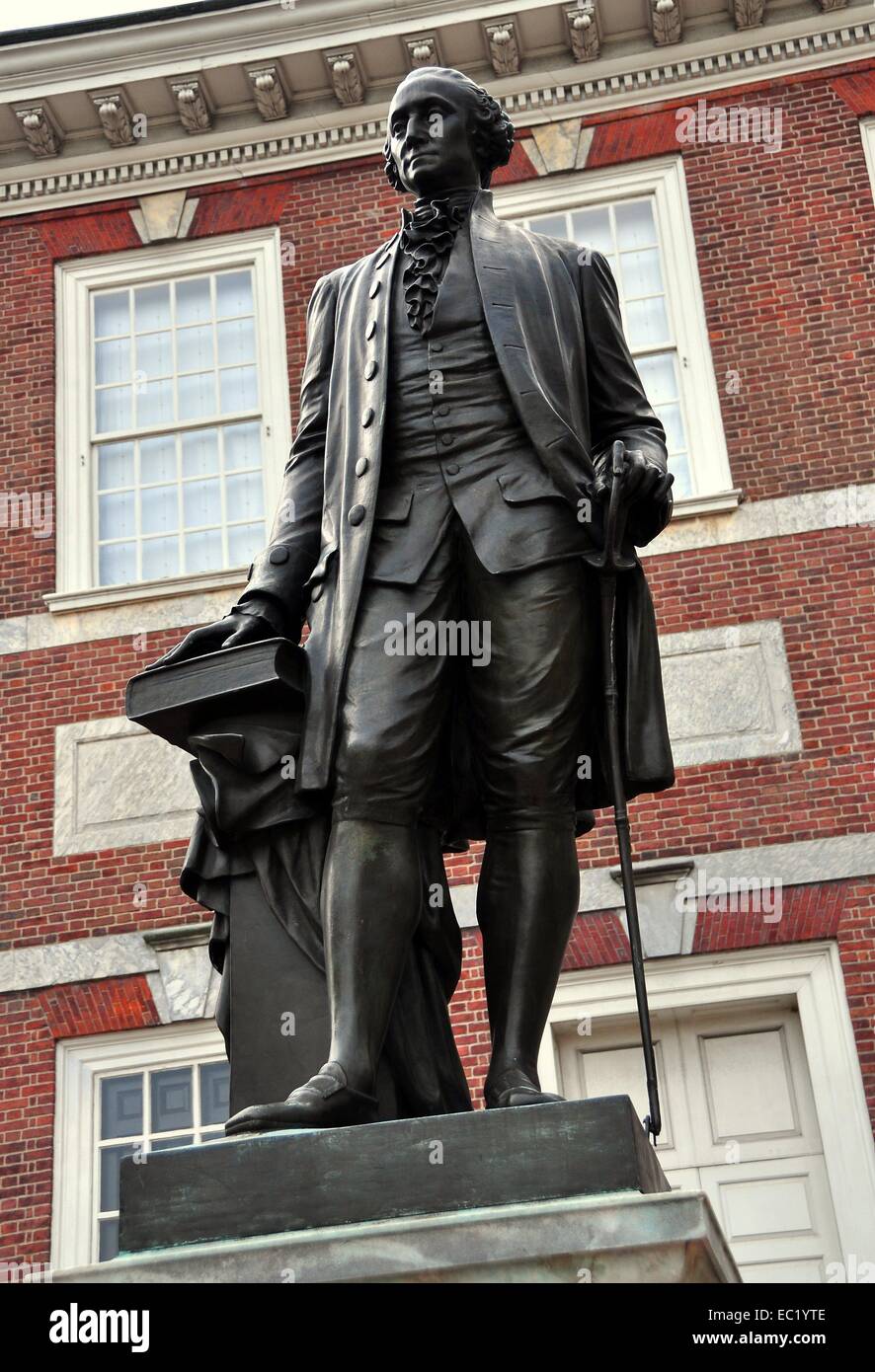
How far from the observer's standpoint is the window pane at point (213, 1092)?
1040cm

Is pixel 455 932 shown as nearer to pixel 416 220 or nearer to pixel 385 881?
pixel 385 881

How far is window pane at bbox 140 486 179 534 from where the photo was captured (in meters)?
12.2

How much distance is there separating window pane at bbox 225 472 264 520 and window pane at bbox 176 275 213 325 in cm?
119

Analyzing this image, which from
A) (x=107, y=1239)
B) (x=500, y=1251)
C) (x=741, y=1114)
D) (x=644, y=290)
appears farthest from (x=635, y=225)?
(x=500, y=1251)

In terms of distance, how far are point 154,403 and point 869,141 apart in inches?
189

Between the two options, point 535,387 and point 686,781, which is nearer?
point 535,387

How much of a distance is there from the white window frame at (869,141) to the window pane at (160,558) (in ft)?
15.9

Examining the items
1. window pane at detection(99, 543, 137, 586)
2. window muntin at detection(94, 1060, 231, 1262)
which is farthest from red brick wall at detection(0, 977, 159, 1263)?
window pane at detection(99, 543, 137, 586)

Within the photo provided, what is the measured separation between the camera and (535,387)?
4.21 m

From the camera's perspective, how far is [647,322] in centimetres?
1208

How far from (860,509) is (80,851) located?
4855 millimetres

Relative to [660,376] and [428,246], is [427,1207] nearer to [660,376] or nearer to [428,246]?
[428,246]

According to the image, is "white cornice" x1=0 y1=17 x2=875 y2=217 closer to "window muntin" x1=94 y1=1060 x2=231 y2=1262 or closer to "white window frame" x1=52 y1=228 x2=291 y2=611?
"white window frame" x1=52 y1=228 x2=291 y2=611

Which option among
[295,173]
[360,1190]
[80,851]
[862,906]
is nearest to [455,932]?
[360,1190]
